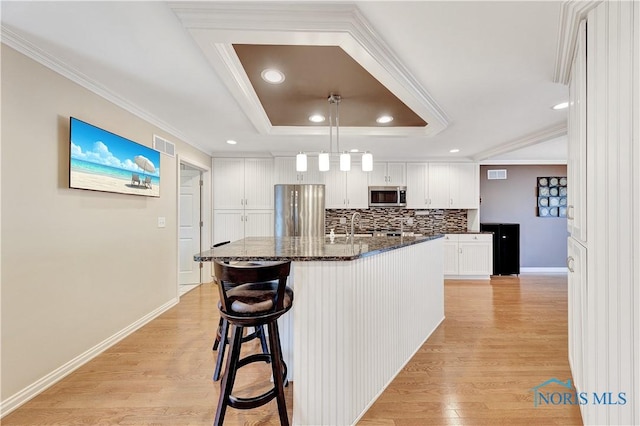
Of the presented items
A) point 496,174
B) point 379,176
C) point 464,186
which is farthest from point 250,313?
point 496,174

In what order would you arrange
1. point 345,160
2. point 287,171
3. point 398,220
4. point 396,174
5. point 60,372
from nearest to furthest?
point 60,372 → point 345,160 → point 287,171 → point 396,174 → point 398,220

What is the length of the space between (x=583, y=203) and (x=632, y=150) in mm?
499

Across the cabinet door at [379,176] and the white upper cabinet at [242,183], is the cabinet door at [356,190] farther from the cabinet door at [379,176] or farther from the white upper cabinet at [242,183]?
the white upper cabinet at [242,183]

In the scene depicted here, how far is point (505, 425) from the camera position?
64.6 inches

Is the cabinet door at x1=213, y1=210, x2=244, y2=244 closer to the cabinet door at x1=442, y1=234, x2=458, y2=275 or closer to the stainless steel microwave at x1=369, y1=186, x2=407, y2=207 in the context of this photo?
the stainless steel microwave at x1=369, y1=186, x2=407, y2=207

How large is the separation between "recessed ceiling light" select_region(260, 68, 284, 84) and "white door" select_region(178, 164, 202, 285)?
3018 mm

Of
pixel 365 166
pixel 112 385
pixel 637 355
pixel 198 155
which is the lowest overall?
pixel 112 385

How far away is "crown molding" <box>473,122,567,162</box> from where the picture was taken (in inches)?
130

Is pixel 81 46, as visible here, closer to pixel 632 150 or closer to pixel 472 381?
pixel 632 150

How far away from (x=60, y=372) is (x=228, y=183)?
343 centimetres

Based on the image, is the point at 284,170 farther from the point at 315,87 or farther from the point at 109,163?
the point at 109,163

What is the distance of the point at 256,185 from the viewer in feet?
16.6

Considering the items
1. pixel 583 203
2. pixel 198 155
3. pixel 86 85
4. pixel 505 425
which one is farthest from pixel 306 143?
pixel 505 425

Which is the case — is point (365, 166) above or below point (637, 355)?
above
